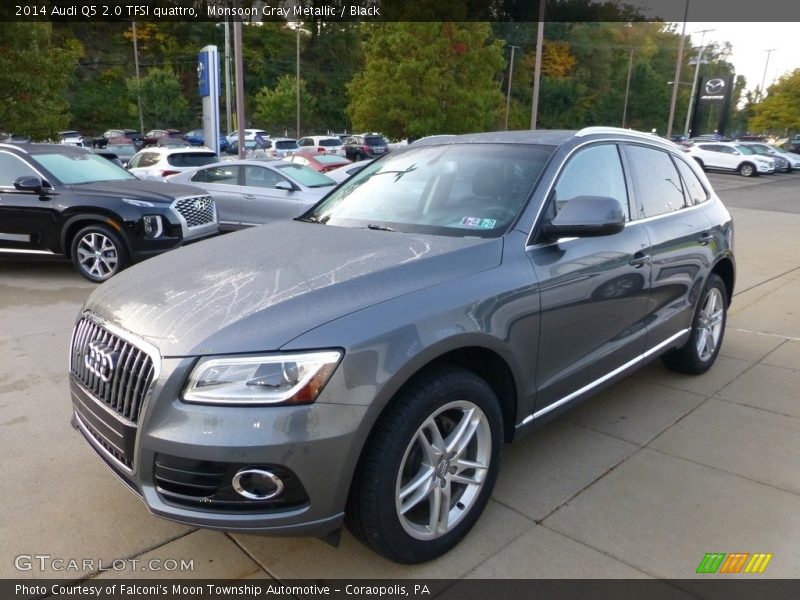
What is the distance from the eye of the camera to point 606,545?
2723 mm

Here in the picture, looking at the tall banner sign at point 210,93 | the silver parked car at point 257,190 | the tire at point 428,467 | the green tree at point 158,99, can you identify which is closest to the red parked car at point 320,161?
the tall banner sign at point 210,93

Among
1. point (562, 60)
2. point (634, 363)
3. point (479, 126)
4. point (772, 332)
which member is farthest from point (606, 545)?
point (562, 60)

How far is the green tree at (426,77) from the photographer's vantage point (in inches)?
918

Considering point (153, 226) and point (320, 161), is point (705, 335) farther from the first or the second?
point (320, 161)

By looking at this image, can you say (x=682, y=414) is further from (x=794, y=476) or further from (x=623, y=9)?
(x=623, y=9)

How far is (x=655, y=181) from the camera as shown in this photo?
13.0 ft

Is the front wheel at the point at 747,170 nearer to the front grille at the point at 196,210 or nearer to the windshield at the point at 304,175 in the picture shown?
the windshield at the point at 304,175

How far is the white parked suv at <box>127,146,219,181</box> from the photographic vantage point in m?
14.3

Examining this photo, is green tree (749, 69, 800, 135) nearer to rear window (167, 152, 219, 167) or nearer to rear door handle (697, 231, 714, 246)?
rear window (167, 152, 219, 167)

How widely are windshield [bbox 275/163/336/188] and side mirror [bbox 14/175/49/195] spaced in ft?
13.6

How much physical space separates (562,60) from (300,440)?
6841 centimetres

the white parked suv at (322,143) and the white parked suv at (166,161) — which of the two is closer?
the white parked suv at (166,161)

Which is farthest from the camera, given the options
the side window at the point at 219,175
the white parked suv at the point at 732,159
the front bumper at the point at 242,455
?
the white parked suv at the point at 732,159

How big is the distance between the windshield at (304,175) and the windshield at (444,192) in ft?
24.4
